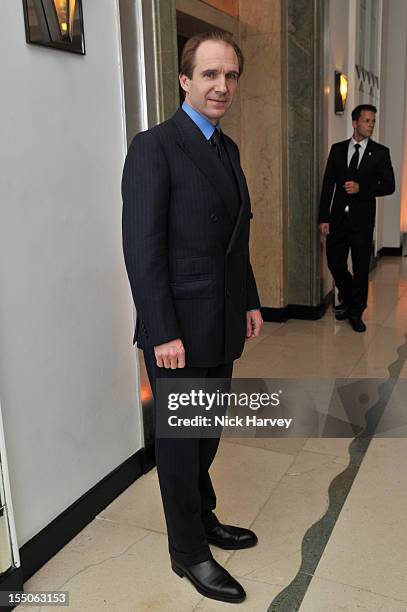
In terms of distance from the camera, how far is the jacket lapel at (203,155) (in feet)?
5.83

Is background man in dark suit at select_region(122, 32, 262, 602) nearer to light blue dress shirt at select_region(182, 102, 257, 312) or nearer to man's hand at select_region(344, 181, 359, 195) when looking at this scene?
light blue dress shirt at select_region(182, 102, 257, 312)

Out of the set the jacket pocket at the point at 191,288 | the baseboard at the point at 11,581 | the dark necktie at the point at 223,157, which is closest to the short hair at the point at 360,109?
the dark necktie at the point at 223,157

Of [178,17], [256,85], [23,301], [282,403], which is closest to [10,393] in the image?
[23,301]

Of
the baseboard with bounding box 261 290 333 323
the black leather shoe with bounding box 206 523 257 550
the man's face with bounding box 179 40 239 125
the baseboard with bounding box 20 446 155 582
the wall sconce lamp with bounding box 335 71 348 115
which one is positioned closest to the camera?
the man's face with bounding box 179 40 239 125

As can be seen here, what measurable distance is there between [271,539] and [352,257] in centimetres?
322

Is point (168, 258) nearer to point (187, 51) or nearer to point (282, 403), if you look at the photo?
point (187, 51)

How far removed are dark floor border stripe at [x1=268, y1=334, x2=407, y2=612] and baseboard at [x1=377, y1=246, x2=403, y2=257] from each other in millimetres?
5173

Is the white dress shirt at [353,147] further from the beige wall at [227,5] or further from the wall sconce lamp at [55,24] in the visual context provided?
the wall sconce lamp at [55,24]

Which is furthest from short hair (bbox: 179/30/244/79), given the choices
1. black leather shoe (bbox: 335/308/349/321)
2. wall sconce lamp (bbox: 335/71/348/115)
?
wall sconce lamp (bbox: 335/71/348/115)

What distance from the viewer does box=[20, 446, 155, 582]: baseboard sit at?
2.08m

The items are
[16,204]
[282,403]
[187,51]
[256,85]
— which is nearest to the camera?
[187,51]

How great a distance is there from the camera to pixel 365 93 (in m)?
6.80

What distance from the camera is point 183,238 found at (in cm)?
177

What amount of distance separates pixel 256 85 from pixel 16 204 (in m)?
3.48
